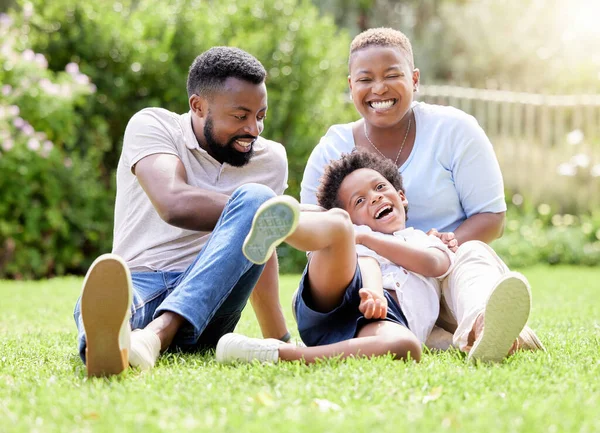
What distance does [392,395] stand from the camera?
235cm

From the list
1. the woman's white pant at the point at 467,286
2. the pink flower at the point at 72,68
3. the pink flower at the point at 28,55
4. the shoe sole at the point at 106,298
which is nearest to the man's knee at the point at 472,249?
the woman's white pant at the point at 467,286

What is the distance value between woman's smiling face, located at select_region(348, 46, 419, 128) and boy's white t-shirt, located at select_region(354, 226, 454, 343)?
2.16 feet

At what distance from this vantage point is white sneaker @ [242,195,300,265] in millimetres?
2535

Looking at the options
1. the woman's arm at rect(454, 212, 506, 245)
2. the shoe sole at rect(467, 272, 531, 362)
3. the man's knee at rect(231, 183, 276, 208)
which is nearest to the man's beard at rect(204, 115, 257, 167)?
the man's knee at rect(231, 183, 276, 208)

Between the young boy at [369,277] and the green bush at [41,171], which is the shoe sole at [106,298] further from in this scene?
the green bush at [41,171]

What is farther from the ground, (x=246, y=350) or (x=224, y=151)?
(x=224, y=151)

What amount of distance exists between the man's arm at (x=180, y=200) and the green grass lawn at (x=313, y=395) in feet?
1.72

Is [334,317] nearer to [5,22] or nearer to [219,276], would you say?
[219,276]

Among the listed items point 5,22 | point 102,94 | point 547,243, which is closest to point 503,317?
point 102,94

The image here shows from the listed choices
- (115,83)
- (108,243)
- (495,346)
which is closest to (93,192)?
(108,243)

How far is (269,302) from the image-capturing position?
3631 mm

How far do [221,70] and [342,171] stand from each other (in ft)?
2.24

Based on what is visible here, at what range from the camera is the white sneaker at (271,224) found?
8.32ft

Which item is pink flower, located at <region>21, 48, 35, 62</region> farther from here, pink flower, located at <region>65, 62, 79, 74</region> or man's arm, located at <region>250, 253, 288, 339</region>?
man's arm, located at <region>250, 253, 288, 339</region>
